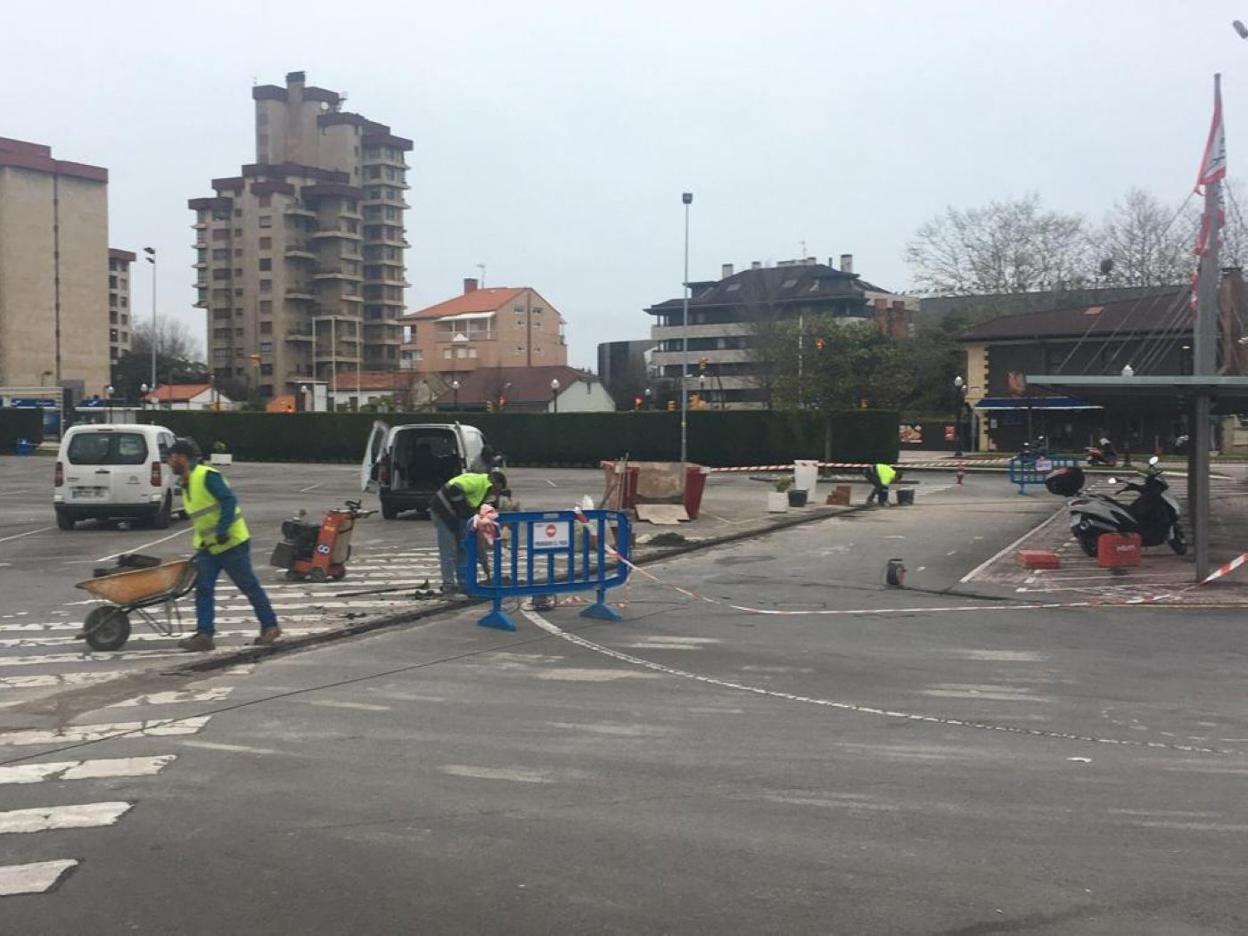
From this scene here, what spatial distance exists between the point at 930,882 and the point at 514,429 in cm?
5121

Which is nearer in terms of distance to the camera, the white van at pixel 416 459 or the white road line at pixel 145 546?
the white road line at pixel 145 546

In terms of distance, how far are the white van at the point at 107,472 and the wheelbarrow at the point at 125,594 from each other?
11.8 m

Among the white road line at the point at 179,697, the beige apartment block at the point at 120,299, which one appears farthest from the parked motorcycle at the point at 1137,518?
the beige apartment block at the point at 120,299

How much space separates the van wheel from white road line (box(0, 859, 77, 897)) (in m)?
18.0

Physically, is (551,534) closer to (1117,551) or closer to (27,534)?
(1117,551)

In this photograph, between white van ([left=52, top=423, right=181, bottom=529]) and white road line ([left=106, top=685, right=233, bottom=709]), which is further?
white van ([left=52, top=423, right=181, bottom=529])

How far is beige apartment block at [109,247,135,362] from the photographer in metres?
142

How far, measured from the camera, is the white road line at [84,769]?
6.52 meters

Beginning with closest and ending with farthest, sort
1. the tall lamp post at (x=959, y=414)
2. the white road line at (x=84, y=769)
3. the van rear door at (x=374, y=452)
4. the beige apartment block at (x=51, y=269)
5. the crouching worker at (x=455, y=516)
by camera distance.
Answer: the white road line at (x=84, y=769)
the crouching worker at (x=455, y=516)
the van rear door at (x=374, y=452)
the tall lamp post at (x=959, y=414)
the beige apartment block at (x=51, y=269)

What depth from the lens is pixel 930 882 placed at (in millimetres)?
4926

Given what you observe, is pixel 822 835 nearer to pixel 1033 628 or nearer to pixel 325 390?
pixel 1033 628

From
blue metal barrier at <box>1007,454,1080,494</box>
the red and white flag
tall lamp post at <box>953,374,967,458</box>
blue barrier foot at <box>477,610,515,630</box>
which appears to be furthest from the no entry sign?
tall lamp post at <box>953,374,967,458</box>

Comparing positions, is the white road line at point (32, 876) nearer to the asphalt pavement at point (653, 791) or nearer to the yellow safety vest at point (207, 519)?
the asphalt pavement at point (653, 791)

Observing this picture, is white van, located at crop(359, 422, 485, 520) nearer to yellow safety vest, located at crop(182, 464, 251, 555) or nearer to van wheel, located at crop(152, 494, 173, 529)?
van wheel, located at crop(152, 494, 173, 529)
